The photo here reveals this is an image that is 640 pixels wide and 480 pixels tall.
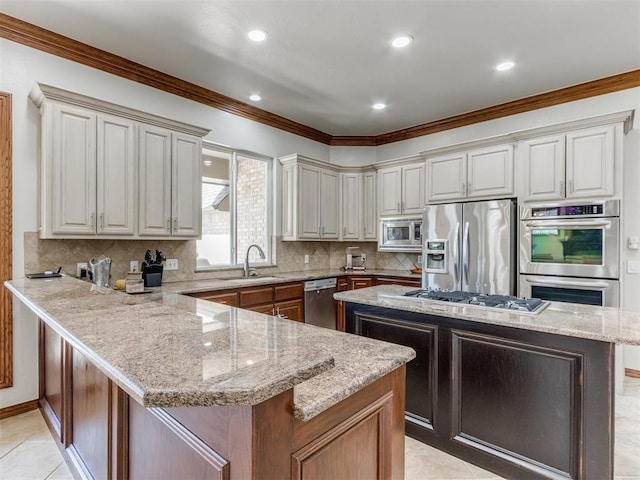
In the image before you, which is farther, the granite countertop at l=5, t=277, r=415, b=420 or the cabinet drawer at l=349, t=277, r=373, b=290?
the cabinet drawer at l=349, t=277, r=373, b=290

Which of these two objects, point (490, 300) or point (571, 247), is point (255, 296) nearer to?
point (490, 300)

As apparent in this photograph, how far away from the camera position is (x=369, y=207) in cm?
516

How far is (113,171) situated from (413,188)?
11.3ft

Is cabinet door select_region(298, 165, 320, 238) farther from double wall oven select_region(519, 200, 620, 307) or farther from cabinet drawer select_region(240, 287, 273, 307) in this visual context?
double wall oven select_region(519, 200, 620, 307)

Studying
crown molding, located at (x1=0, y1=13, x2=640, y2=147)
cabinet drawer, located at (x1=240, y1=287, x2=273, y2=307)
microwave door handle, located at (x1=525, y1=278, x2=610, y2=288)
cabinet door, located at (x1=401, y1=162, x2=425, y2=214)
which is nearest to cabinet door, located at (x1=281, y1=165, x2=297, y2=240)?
crown molding, located at (x1=0, y1=13, x2=640, y2=147)

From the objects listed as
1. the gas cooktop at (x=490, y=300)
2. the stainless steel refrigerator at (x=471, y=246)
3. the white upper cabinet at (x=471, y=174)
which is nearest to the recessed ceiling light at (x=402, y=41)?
the white upper cabinet at (x=471, y=174)

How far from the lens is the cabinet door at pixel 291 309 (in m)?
3.81

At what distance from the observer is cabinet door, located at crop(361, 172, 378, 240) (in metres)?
5.10

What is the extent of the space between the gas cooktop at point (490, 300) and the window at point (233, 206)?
2.47m

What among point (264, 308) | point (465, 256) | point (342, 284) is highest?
point (465, 256)

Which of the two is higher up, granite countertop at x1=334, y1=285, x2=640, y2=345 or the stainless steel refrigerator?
the stainless steel refrigerator

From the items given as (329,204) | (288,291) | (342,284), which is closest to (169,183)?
(288,291)

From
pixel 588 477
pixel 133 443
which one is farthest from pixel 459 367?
pixel 133 443

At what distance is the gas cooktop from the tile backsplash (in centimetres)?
239
